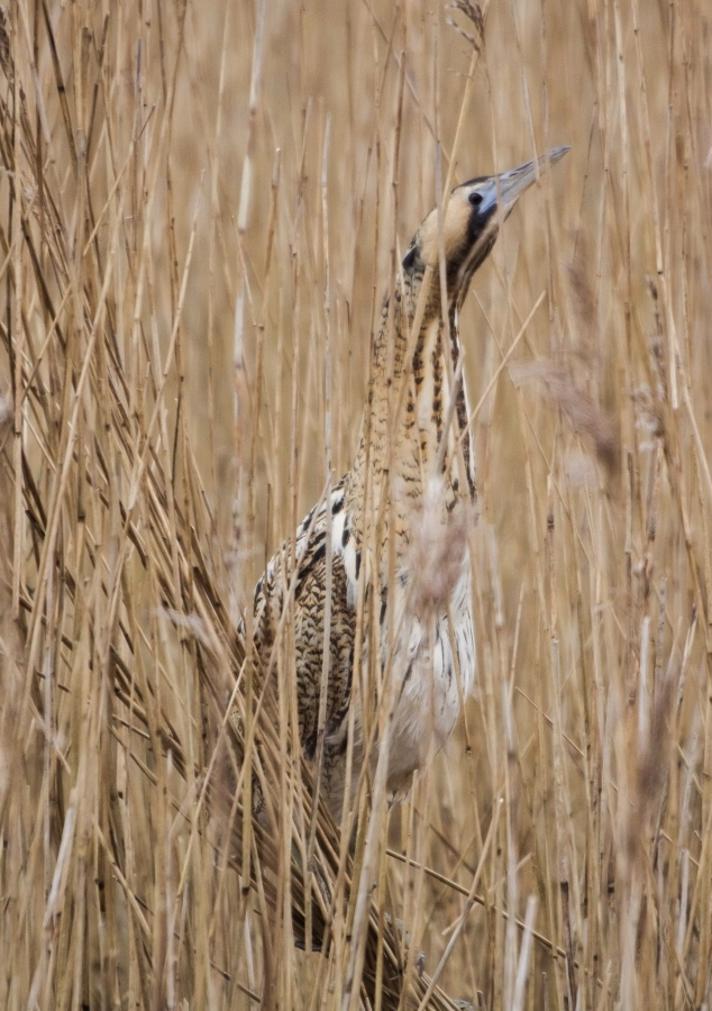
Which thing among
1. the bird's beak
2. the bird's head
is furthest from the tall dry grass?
the bird's head

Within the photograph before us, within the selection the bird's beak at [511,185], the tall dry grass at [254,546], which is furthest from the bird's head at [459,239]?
the tall dry grass at [254,546]

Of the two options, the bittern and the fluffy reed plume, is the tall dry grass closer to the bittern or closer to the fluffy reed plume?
the fluffy reed plume

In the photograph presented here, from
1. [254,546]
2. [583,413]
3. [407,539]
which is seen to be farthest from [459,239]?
[583,413]

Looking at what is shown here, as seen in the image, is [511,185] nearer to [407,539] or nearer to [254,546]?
[407,539]

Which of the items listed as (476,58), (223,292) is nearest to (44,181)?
(476,58)

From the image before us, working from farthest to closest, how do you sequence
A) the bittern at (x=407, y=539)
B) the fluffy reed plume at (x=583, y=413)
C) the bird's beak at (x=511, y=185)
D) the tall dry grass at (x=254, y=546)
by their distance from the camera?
the bittern at (x=407, y=539) < the bird's beak at (x=511, y=185) < the tall dry grass at (x=254, y=546) < the fluffy reed plume at (x=583, y=413)

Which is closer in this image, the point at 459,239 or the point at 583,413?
the point at 583,413

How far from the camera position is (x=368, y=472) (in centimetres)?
118

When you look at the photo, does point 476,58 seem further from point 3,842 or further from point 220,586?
point 3,842

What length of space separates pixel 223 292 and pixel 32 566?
40.9 inches

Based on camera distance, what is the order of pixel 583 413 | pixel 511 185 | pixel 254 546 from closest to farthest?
pixel 583 413 → pixel 254 546 → pixel 511 185

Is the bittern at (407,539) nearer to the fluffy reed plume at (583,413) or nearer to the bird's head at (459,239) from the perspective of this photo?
the bird's head at (459,239)

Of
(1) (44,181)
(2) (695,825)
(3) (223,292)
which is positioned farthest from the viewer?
(3) (223,292)

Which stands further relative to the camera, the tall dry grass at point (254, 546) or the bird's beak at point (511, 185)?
the bird's beak at point (511, 185)
